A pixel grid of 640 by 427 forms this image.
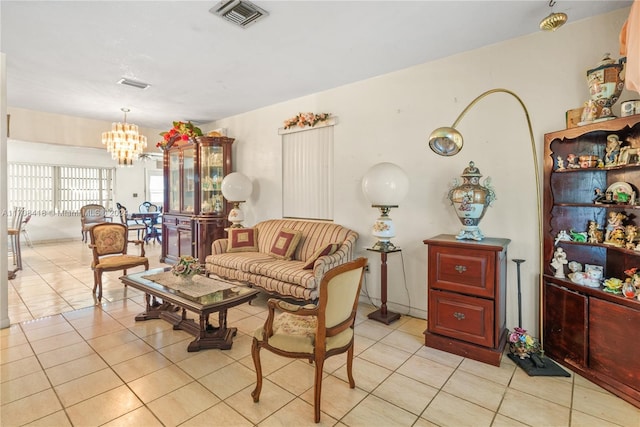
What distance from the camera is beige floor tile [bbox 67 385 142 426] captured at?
6.10 ft

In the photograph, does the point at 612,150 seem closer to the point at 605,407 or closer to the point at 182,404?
the point at 605,407

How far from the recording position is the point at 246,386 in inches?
86.7

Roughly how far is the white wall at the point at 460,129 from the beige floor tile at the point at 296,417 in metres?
1.93

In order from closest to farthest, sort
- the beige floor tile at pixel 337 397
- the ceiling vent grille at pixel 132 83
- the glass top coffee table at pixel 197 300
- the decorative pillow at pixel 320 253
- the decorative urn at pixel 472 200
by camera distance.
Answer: the beige floor tile at pixel 337 397 < the glass top coffee table at pixel 197 300 < the decorative urn at pixel 472 200 < the decorative pillow at pixel 320 253 < the ceiling vent grille at pixel 132 83

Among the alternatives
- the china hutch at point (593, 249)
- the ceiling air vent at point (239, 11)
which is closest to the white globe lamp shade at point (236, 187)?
the ceiling air vent at point (239, 11)

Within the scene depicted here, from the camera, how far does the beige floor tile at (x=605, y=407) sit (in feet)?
6.16

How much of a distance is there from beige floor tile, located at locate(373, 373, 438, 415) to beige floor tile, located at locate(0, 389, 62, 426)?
2.02 meters

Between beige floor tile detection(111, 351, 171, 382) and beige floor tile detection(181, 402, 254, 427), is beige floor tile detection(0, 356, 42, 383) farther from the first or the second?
beige floor tile detection(181, 402, 254, 427)

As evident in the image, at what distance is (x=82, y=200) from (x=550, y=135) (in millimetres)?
10787

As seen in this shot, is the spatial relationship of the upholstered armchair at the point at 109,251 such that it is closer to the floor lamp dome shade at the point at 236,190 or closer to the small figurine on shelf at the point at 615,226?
the floor lamp dome shade at the point at 236,190

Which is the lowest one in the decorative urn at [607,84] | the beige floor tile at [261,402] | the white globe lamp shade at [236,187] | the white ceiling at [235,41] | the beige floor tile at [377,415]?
the beige floor tile at [377,415]

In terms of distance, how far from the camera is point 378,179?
3.19 m

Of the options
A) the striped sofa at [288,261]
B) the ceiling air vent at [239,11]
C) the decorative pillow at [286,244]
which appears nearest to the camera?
the ceiling air vent at [239,11]

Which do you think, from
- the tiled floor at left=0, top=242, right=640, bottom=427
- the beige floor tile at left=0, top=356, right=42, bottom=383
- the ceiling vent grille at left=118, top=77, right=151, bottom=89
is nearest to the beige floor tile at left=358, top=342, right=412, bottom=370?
the tiled floor at left=0, top=242, right=640, bottom=427
